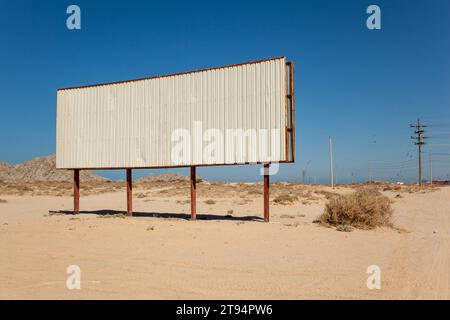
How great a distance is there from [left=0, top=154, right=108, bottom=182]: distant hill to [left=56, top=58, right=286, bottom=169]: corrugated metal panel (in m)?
64.9

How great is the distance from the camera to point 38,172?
3381 inches

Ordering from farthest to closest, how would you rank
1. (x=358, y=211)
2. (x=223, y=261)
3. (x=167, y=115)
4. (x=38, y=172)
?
(x=38, y=172) < (x=167, y=115) < (x=358, y=211) < (x=223, y=261)

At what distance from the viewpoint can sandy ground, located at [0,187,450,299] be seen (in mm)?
6262

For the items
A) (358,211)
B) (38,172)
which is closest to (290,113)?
(358,211)

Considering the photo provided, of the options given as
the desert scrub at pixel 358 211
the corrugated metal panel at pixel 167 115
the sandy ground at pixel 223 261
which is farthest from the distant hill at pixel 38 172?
the desert scrub at pixel 358 211

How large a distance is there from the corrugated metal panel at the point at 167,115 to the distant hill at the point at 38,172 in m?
64.9

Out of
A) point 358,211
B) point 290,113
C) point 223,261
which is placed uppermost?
point 290,113

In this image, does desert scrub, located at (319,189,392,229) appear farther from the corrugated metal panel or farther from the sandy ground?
the corrugated metal panel

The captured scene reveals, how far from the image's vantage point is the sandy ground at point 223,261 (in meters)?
6.26

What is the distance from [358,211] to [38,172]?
84461mm

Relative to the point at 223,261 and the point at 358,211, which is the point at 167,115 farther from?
the point at 223,261

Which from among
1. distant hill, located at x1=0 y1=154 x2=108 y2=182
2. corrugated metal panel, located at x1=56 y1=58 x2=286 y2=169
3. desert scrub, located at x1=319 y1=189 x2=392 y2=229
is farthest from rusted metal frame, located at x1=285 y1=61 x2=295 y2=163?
distant hill, located at x1=0 y1=154 x2=108 y2=182

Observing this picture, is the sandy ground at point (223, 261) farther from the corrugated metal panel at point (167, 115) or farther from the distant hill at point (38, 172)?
the distant hill at point (38, 172)
